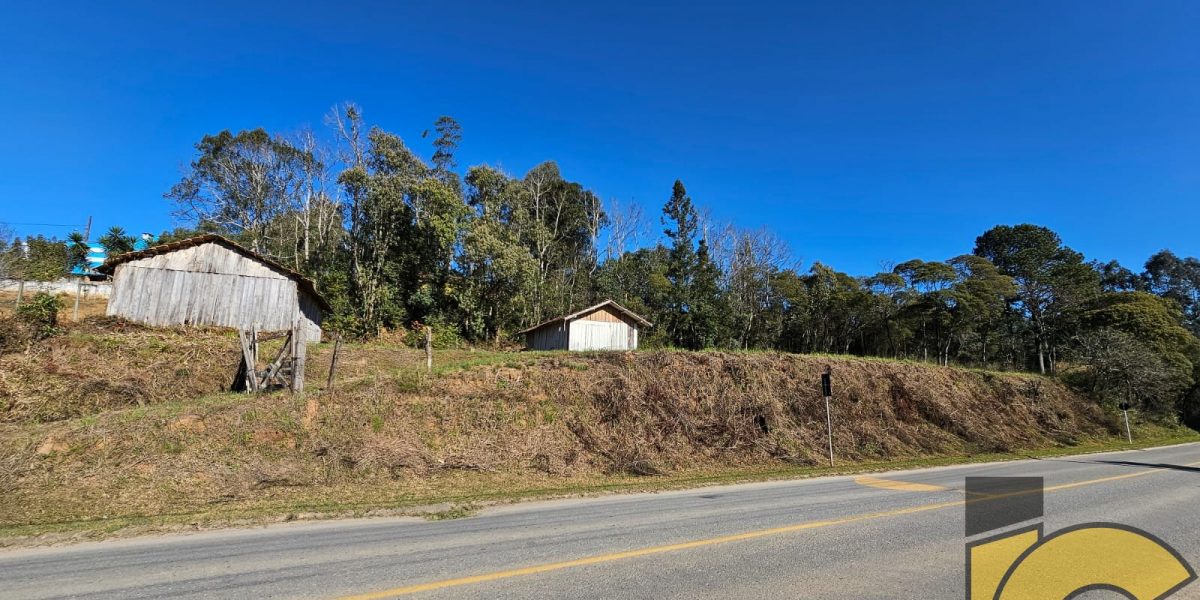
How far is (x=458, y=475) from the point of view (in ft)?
45.5

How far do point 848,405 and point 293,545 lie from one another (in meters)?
22.0

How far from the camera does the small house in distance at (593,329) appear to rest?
115ft

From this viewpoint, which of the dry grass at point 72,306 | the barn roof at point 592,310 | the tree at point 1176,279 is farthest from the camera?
the tree at point 1176,279

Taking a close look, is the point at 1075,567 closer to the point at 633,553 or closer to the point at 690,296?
the point at 633,553

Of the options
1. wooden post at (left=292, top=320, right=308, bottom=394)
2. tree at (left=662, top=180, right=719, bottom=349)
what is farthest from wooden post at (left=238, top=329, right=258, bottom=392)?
tree at (left=662, top=180, right=719, bottom=349)

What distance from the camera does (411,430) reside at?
15.4 metres

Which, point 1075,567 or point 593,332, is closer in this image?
point 1075,567

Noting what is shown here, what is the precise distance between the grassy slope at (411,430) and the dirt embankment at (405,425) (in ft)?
0.20

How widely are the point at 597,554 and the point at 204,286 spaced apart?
88.9 ft

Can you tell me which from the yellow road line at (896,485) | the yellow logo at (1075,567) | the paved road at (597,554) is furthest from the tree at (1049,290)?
the yellow logo at (1075,567)

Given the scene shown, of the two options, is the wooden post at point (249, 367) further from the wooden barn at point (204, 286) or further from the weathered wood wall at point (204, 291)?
the wooden barn at point (204, 286)

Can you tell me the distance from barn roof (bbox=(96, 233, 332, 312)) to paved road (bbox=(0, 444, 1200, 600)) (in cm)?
2221

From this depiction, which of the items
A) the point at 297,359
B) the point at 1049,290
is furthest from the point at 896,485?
the point at 1049,290

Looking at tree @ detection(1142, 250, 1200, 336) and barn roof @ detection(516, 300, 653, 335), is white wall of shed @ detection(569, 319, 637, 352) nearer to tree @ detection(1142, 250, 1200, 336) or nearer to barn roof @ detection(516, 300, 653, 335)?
barn roof @ detection(516, 300, 653, 335)
